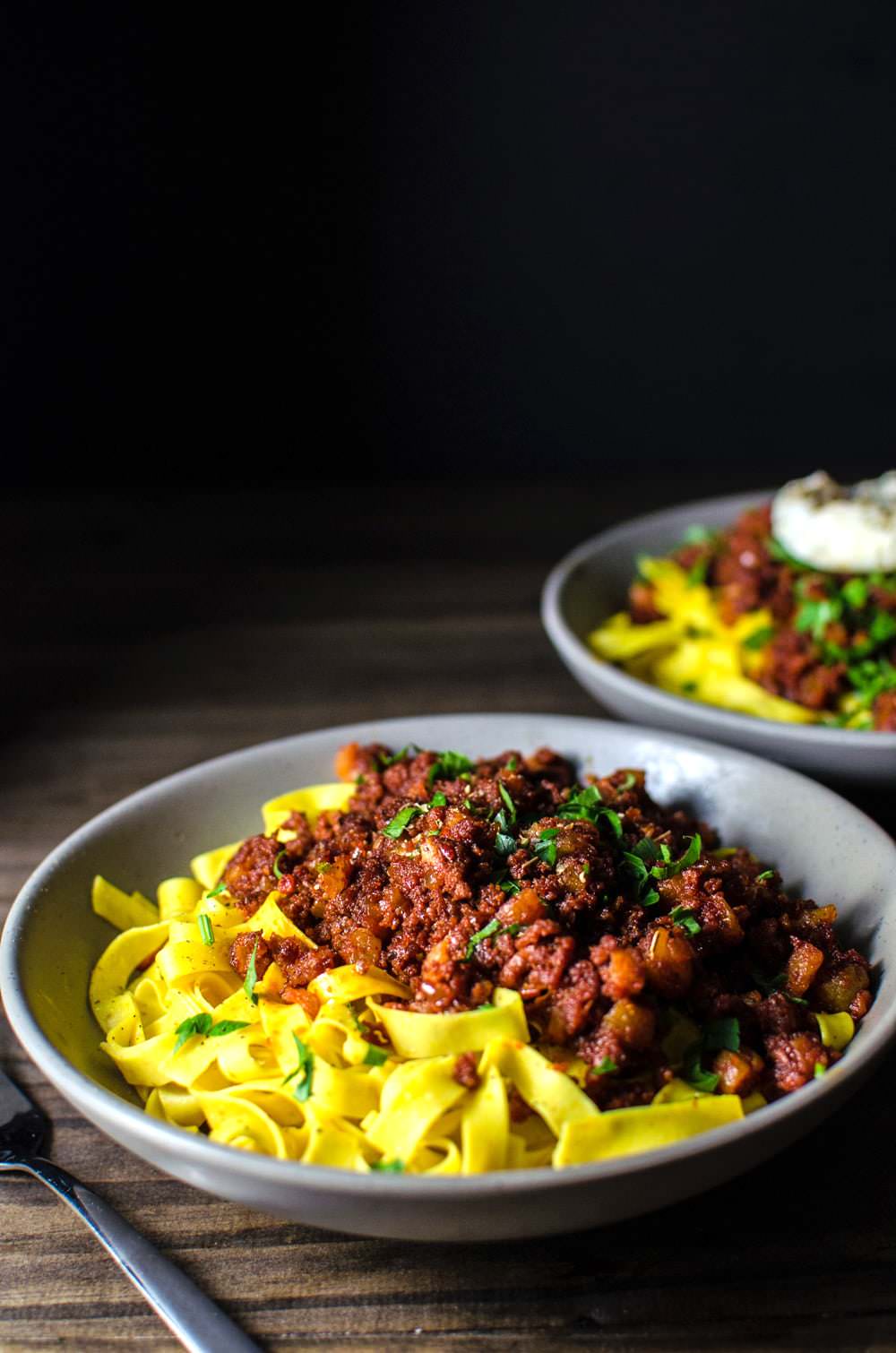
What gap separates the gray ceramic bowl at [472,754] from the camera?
7.45 feet

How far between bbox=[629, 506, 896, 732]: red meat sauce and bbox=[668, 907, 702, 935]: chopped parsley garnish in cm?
170

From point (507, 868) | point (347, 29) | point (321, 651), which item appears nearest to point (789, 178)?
point (347, 29)

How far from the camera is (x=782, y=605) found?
494cm

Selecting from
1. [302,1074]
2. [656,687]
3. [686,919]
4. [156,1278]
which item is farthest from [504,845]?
[656,687]

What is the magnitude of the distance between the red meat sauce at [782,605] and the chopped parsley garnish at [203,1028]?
243cm

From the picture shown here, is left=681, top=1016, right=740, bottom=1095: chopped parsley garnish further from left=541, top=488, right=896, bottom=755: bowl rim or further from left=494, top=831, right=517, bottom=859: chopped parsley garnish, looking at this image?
left=541, top=488, right=896, bottom=755: bowl rim

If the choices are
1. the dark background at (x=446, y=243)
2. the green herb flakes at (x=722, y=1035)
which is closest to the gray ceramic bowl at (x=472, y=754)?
the green herb flakes at (x=722, y=1035)

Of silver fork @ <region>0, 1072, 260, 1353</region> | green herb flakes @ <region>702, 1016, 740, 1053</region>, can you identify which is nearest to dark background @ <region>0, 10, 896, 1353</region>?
silver fork @ <region>0, 1072, 260, 1353</region>

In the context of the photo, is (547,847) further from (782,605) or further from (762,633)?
(782,605)

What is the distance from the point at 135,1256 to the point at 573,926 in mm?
1130

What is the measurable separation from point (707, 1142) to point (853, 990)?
802mm

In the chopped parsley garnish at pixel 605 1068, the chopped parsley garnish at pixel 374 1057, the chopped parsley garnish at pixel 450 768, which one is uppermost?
the chopped parsley garnish at pixel 605 1068

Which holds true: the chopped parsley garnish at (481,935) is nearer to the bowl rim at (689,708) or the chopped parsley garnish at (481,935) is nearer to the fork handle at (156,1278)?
the fork handle at (156,1278)

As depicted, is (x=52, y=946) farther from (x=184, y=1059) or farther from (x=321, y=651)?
(x=321, y=651)
